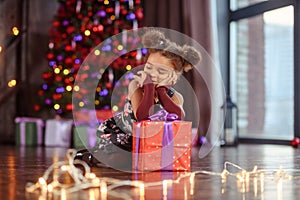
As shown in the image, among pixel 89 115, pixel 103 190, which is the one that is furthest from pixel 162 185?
pixel 89 115

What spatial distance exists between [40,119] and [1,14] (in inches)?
45.6

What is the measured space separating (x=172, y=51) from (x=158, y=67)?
3.9 inches

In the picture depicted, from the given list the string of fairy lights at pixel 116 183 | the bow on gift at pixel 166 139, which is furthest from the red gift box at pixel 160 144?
the string of fairy lights at pixel 116 183

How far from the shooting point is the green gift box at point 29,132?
16.8ft

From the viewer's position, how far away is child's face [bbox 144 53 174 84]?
2344 millimetres

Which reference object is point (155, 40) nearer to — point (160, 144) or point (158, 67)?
point (158, 67)

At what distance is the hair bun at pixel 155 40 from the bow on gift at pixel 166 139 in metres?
0.31

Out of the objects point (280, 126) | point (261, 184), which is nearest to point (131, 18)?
point (280, 126)

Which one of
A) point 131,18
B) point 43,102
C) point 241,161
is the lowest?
point 241,161

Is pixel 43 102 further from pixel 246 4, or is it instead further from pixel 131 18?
pixel 246 4

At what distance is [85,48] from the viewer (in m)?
5.15

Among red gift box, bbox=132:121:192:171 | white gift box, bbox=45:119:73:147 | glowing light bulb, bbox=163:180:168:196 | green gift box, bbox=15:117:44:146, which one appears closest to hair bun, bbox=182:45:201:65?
red gift box, bbox=132:121:192:171

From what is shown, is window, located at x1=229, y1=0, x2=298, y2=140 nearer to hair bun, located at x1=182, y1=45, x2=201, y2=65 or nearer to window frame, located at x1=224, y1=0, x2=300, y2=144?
window frame, located at x1=224, y1=0, x2=300, y2=144

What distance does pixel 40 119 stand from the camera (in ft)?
17.3
